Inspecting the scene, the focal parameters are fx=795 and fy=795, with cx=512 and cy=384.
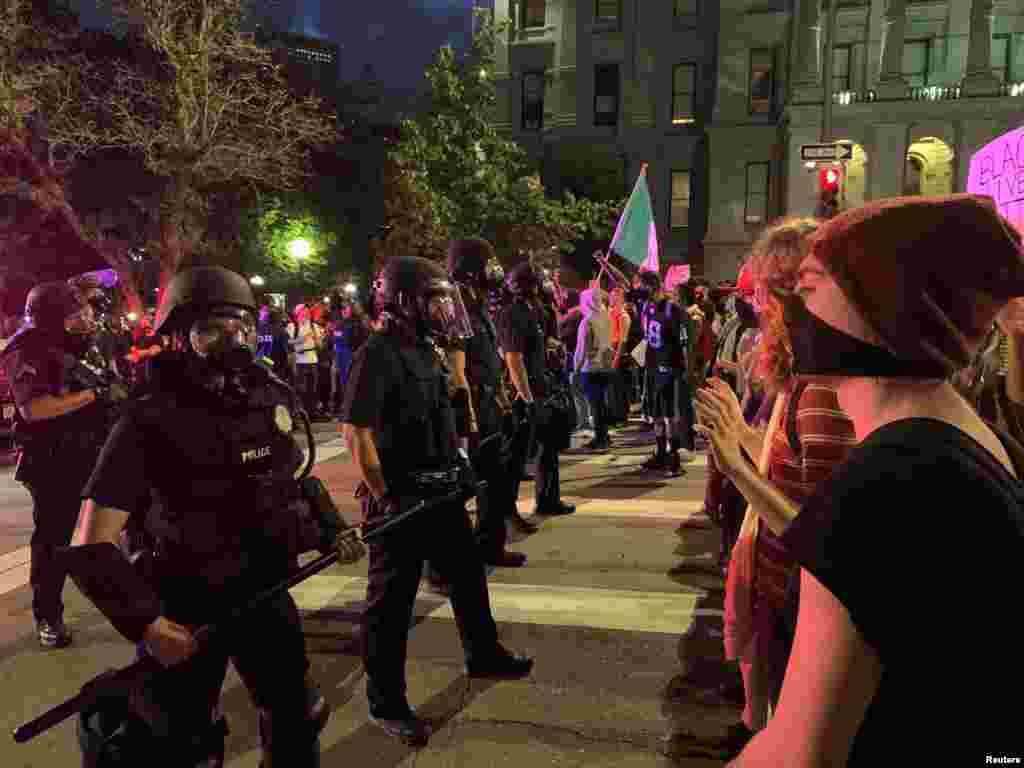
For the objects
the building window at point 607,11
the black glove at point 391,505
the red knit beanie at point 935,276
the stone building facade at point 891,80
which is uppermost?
the building window at point 607,11

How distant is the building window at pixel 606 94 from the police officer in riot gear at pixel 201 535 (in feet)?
112

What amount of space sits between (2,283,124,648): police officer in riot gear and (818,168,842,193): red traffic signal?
428 inches

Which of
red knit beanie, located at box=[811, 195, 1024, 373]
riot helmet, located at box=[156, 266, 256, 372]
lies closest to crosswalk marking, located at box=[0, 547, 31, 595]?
riot helmet, located at box=[156, 266, 256, 372]

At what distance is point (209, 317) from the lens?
2.38 metres

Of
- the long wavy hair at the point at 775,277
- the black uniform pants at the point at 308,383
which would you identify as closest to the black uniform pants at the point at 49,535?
the long wavy hair at the point at 775,277

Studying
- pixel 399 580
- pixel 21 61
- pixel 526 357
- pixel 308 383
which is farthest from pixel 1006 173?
pixel 21 61

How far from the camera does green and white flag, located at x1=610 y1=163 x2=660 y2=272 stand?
11.2 m

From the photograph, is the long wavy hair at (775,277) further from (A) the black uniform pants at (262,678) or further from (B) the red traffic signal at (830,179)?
(B) the red traffic signal at (830,179)

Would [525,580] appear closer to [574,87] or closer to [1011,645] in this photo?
[1011,645]

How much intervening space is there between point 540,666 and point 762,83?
106 ft

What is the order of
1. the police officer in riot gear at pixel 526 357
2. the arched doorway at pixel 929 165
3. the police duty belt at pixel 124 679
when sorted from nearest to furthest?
the police duty belt at pixel 124 679, the police officer in riot gear at pixel 526 357, the arched doorway at pixel 929 165

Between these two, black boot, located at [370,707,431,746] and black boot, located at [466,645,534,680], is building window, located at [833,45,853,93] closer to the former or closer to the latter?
black boot, located at [466,645,534,680]

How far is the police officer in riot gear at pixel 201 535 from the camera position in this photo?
2121mm

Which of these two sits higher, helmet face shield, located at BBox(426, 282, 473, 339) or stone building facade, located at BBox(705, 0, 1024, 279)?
stone building facade, located at BBox(705, 0, 1024, 279)
